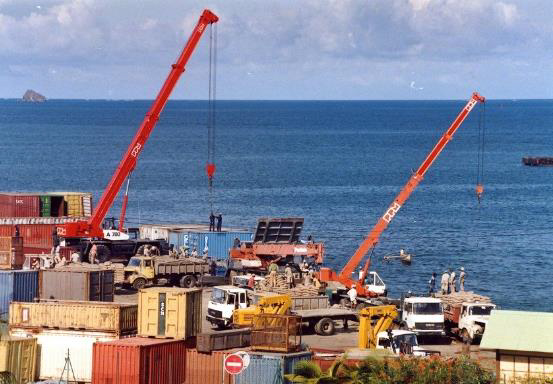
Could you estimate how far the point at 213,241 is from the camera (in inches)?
2680

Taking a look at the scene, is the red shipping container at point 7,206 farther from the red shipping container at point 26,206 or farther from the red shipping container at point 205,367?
the red shipping container at point 205,367

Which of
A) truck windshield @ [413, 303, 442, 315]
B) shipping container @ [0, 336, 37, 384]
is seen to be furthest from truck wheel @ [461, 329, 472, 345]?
shipping container @ [0, 336, 37, 384]

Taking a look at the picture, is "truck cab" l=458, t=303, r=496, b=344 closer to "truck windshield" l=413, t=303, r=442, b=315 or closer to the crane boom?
"truck windshield" l=413, t=303, r=442, b=315

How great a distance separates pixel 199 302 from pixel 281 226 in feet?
76.0

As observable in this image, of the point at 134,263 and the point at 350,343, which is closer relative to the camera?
the point at 350,343

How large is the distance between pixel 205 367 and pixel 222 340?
3.37ft

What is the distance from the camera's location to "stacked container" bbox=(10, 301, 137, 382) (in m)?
39.0

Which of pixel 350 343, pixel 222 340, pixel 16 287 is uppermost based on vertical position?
pixel 16 287

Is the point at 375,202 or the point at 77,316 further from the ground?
the point at 375,202

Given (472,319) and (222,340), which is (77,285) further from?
(472,319)

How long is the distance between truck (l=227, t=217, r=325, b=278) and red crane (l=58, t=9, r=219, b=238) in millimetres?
8267

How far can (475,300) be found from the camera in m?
48.7

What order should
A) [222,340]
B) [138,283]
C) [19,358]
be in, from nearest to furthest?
[222,340], [19,358], [138,283]

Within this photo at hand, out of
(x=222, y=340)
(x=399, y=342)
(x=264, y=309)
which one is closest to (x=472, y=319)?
(x=399, y=342)
